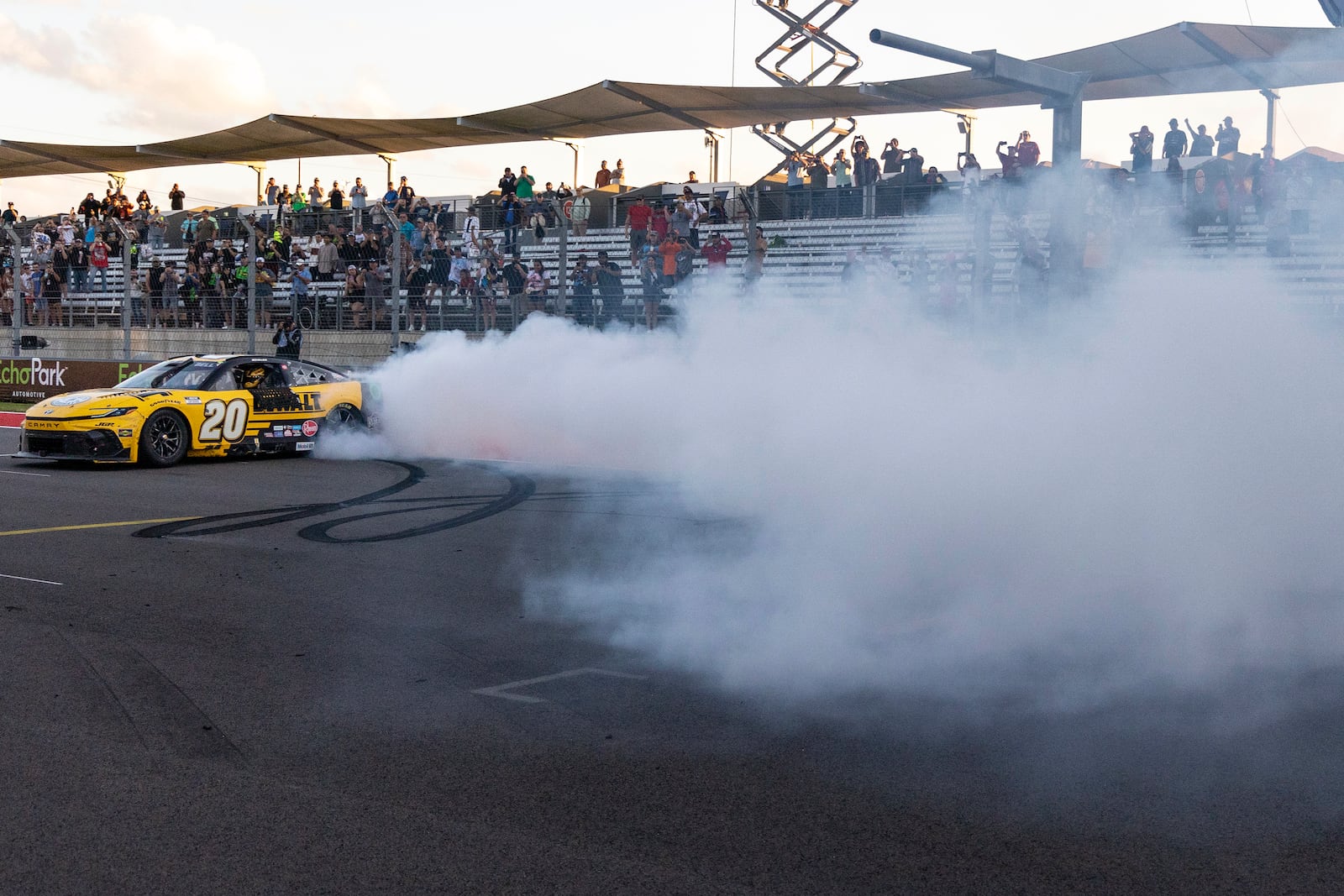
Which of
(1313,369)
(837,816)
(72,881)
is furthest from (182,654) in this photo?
(1313,369)

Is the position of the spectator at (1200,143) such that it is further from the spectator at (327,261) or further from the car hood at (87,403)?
the spectator at (327,261)

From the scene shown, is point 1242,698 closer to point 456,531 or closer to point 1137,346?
point 1137,346

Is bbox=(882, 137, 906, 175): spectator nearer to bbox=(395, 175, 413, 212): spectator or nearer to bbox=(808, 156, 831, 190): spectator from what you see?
bbox=(808, 156, 831, 190): spectator

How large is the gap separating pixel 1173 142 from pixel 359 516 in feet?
19.8

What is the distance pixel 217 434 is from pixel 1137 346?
9.81 meters

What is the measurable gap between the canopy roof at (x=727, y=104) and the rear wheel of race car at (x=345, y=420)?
19.2 feet

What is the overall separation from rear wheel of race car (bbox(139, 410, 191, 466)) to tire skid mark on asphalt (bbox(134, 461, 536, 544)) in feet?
9.95

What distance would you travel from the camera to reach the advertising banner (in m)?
20.5

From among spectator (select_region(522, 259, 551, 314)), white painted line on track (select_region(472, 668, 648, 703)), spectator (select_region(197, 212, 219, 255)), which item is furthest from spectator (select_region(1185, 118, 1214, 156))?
spectator (select_region(197, 212, 219, 255))

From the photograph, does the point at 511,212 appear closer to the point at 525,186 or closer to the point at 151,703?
→ the point at 525,186

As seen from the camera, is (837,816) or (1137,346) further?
(1137,346)

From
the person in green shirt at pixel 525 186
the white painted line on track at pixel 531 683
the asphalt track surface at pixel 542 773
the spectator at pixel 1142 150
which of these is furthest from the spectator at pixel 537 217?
the white painted line on track at pixel 531 683

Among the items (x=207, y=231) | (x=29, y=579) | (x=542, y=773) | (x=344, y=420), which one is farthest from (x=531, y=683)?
(x=207, y=231)

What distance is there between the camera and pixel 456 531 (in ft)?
27.9
